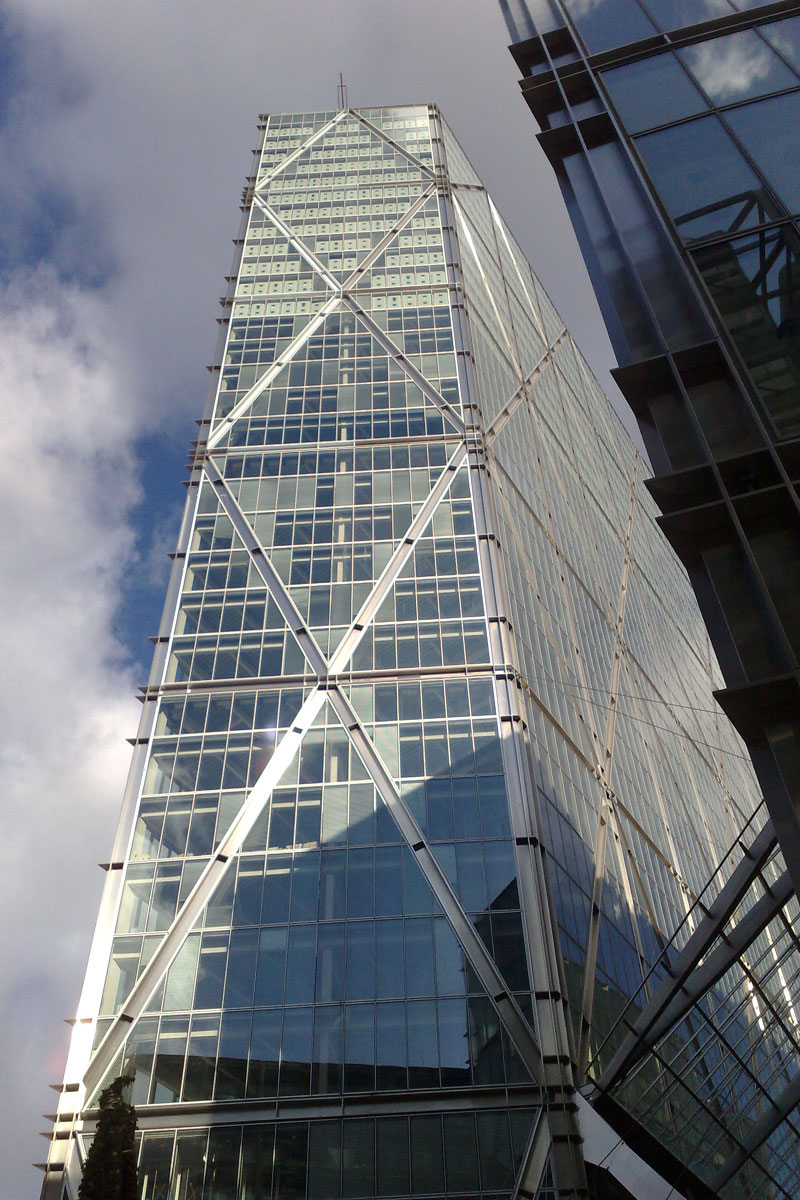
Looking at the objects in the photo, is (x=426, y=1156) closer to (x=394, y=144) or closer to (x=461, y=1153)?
(x=461, y=1153)

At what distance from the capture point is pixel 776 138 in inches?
434

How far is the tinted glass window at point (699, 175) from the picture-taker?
35.6 feet

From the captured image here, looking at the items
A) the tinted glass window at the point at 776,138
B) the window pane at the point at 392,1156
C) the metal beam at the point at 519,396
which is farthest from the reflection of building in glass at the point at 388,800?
the tinted glass window at the point at 776,138

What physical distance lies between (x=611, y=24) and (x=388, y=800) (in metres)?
19.0

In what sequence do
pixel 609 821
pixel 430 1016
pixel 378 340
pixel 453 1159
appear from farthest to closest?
pixel 378 340 → pixel 609 821 → pixel 430 1016 → pixel 453 1159

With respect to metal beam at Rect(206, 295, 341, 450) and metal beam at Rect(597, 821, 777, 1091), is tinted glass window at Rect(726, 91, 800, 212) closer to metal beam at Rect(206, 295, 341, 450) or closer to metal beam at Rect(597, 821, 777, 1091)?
metal beam at Rect(597, 821, 777, 1091)

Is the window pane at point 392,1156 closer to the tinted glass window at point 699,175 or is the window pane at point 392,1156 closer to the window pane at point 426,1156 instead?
the window pane at point 426,1156

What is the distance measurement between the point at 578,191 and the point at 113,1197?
17.3 meters

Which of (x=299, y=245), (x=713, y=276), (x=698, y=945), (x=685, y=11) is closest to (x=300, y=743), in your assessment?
(x=698, y=945)

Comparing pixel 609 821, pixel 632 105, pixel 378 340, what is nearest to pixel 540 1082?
pixel 609 821

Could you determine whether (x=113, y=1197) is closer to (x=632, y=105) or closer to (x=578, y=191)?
(x=578, y=191)

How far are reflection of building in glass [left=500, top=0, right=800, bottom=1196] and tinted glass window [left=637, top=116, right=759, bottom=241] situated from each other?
0.08 ft

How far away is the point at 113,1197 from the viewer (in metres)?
16.8

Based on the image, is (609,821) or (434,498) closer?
(609,821)
